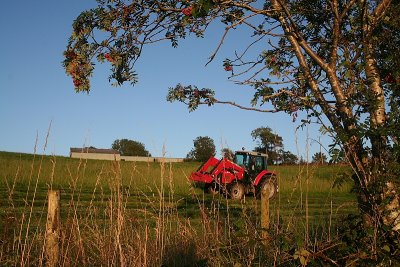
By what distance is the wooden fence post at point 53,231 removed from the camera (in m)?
4.54

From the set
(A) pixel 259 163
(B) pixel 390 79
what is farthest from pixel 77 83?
(A) pixel 259 163

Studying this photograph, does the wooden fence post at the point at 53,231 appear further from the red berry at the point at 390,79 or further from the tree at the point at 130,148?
the tree at the point at 130,148

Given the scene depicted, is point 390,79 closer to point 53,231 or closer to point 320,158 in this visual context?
point 320,158

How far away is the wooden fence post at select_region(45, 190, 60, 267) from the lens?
4.54 m

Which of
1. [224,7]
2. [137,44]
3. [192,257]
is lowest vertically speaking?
[192,257]

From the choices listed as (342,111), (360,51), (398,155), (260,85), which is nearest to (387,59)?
(360,51)

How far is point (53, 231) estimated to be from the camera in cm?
463

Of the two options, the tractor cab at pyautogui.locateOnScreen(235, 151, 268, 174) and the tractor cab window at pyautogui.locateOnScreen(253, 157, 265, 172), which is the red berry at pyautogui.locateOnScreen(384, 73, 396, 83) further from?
the tractor cab window at pyautogui.locateOnScreen(253, 157, 265, 172)

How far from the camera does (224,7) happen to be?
515 cm

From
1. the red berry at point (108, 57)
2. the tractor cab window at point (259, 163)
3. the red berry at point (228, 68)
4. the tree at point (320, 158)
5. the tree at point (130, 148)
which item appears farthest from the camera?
the tree at point (130, 148)

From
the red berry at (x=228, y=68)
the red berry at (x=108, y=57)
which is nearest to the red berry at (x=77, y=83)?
the red berry at (x=108, y=57)

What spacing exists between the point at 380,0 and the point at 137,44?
2695 mm

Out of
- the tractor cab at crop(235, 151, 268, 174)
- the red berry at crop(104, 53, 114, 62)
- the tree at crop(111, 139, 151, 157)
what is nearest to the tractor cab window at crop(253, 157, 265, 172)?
the tractor cab at crop(235, 151, 268, 174)

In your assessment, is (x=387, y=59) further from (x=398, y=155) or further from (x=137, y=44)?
(x=137, y=44)
